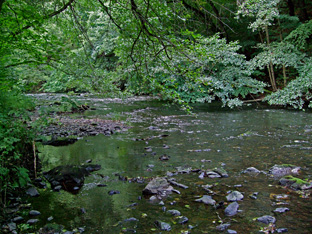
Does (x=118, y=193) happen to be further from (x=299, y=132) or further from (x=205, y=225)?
(x=299, y=132)

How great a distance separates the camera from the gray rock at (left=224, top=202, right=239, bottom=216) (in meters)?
3.74

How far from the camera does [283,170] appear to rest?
17.6 feet

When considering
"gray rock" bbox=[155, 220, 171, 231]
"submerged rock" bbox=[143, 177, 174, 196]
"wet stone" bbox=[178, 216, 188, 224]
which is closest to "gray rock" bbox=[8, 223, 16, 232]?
"gray rock" bbox=[155, 220, 171, 231]

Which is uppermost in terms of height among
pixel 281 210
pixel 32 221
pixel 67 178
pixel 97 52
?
pixel 97 52

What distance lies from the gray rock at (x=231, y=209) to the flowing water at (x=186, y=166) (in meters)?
0.07

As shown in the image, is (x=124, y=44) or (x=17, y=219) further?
(x=124, y=44)

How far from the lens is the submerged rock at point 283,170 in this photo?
5301 millimetres

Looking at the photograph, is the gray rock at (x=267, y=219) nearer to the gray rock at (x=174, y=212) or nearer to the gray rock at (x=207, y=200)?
the gray rock at (x=207, y=200)

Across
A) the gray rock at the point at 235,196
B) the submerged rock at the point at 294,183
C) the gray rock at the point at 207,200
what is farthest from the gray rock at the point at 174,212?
the submerged rock at the point at 294,183

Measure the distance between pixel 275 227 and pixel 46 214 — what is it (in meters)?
2.96

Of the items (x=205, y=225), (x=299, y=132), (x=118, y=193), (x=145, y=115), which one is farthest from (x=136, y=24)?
(x=145, y=115)

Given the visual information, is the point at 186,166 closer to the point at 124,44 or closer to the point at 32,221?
the point at 124,44

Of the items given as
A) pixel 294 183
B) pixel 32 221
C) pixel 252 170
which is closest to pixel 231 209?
pixel 294 183

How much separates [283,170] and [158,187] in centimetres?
255
